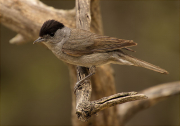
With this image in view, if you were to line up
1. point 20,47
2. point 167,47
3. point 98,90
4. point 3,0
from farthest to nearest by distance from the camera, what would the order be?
point 20,47
point 167,47
point 98,90
point 3,0

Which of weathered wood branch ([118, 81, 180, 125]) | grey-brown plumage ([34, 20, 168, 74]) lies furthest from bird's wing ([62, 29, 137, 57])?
weathered wood branch ([118, 81, 180, 125])

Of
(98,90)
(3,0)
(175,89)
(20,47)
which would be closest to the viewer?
(3,0)

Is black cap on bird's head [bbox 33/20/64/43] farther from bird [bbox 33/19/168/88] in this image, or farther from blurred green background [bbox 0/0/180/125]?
blurred green background [bbox 0/0/180/125]

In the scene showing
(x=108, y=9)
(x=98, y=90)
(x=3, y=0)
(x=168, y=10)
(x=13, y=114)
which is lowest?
(x=98, y=90)

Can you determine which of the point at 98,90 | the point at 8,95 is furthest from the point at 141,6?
the point at 8,95

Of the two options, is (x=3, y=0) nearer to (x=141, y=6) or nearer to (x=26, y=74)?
(x=26, y=74)

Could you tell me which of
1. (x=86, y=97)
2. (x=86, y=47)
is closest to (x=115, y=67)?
(x=86, y=47)

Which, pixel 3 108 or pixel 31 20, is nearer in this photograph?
pixel 31 20

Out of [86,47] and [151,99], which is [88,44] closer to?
[86,47]
